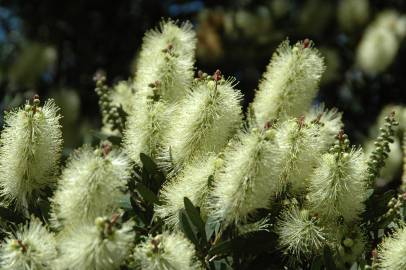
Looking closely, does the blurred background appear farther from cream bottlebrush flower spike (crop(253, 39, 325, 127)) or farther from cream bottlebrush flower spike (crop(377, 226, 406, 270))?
cream bottlebrush flower spike (crop(377, 226, 406, 270))

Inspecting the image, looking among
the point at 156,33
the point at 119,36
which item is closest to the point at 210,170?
the point at 156,33

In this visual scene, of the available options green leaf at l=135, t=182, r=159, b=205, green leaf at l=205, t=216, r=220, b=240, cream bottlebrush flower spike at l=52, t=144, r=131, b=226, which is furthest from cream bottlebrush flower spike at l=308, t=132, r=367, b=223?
cream bottlebrush flower spike at l=52, t=144, r=131, b=226

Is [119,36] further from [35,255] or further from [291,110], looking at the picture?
[35,255]

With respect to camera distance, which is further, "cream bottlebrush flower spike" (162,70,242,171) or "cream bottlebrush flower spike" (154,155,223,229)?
"cream bottlebrush flower spike" (162,70,242,171)

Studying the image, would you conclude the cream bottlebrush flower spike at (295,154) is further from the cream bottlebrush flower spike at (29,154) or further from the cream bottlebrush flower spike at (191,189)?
the cream bottlebrush flower spike at (29,154)

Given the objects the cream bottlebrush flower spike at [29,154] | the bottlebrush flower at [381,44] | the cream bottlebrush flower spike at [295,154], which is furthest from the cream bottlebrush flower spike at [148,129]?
the bottlebrush flower at [381,44]
